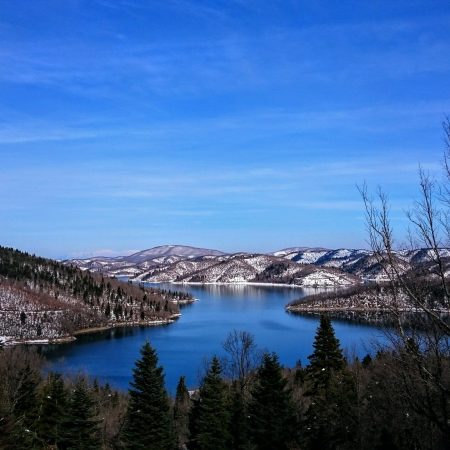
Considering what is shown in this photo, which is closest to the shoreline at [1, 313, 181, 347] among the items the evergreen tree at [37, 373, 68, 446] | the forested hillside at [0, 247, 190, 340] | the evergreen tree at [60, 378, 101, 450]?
the forested hillside at [0, 247, 190, 340]

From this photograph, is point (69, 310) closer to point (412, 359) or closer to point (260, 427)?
point (260, 427)

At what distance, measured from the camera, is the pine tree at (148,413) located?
42.7 ft

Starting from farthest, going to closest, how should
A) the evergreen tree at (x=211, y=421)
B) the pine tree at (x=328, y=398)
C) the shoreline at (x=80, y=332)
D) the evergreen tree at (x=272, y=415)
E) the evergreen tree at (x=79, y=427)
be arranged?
the shoreline at (x=80, y=332)
the evergreen tree at (x=211, y=421)
the evergreen tree at (x=79, y=427)
the evergreen tree at (x=272, y=415)
the pine tree at (x=328, y=398)

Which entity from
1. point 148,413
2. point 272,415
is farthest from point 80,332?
point 272,415

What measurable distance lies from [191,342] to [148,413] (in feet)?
152

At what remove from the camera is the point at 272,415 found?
13.2 m

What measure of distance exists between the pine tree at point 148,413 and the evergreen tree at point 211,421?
866mm

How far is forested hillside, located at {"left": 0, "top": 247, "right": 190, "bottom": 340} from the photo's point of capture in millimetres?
→ 70188

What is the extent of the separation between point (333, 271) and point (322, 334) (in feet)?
543

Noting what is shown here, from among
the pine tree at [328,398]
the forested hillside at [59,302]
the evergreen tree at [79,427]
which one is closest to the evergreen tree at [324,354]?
the pine tree at [328,398]

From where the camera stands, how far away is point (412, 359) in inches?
165

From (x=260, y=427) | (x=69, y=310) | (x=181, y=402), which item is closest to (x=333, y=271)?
(x=69, y=310)

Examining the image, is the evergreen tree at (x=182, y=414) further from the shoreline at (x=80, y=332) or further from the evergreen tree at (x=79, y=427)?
the shoreline at (x=80, y=332)

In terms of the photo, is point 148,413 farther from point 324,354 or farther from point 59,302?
point 59,302
